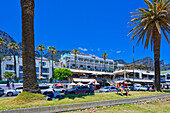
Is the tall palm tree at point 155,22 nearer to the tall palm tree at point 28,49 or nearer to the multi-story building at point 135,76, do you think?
the tall palm tree at point 28,49

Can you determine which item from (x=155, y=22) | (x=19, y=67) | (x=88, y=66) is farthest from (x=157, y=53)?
(x=88, y=66)

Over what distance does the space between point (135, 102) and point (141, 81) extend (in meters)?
47.3

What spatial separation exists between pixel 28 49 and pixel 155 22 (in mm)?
15924

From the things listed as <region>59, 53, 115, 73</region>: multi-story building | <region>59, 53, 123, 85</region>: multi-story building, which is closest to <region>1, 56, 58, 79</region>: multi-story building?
<region>59, 53, 123, 85</region>: multi-story building

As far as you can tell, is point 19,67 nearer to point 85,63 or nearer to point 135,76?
point 85,63

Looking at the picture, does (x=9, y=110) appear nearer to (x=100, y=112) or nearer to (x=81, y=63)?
(x=100, y=112)

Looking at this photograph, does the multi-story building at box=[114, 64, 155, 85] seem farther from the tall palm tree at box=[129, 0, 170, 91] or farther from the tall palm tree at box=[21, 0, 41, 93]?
the tall palm tree at box=[21, 0, 41, 93]

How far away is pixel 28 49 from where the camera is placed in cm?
1115

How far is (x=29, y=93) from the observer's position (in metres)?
10.3

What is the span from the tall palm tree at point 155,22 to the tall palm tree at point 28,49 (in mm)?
13900

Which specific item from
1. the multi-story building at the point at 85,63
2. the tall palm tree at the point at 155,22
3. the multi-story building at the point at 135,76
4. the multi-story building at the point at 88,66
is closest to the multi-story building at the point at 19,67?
the multi-story building at the point at 88,66

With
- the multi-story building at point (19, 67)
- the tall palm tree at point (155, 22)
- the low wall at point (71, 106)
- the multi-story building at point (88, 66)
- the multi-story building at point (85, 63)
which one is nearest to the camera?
the low wall at point (71, 106)

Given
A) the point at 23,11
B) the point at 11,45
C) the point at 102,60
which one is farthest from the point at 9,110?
the point at 102,60

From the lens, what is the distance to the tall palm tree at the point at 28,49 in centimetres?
1068
